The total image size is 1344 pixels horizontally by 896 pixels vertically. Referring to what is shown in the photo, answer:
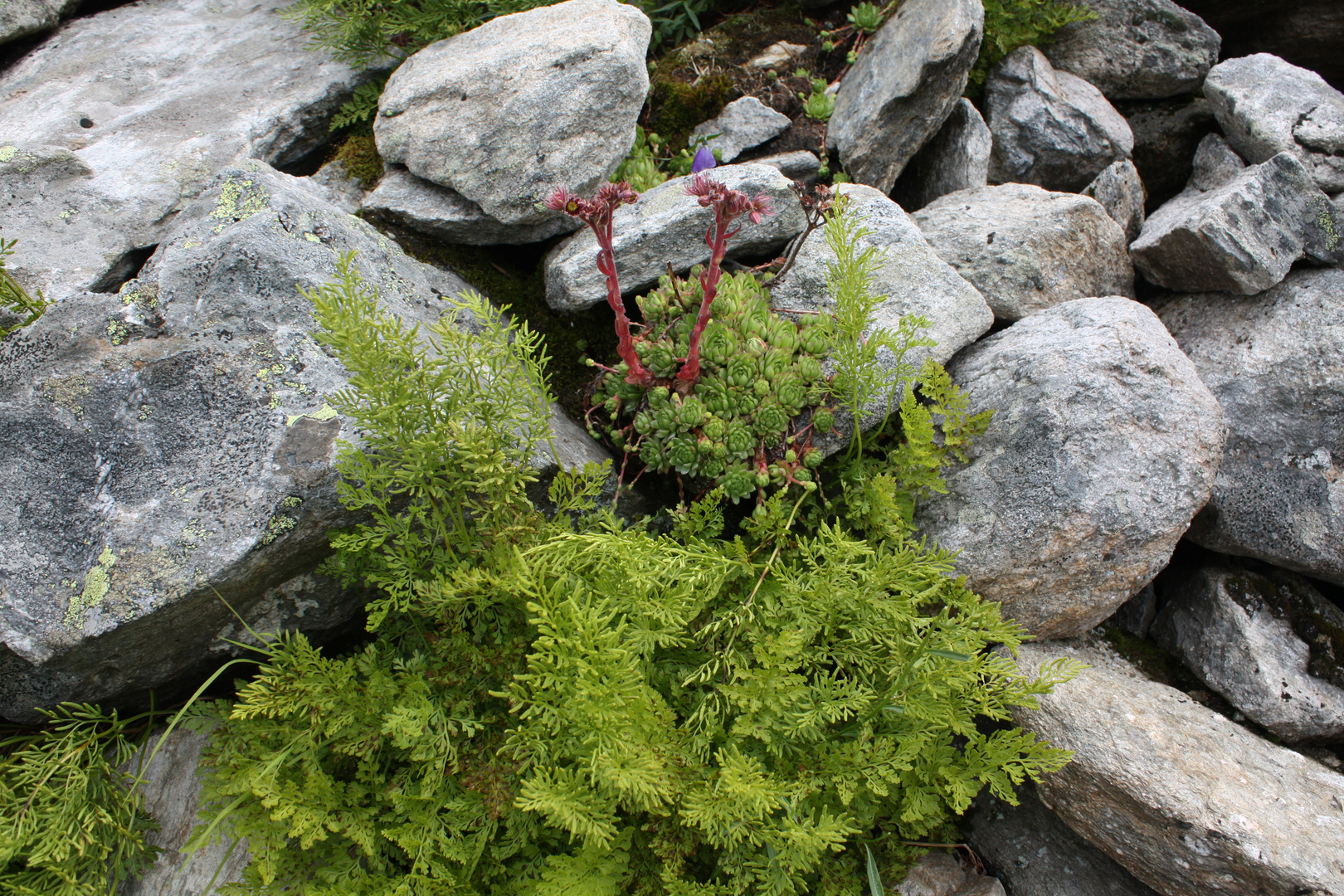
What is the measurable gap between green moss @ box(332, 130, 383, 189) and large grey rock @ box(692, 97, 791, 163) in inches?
83.8

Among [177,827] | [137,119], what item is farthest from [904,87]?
[177,827]

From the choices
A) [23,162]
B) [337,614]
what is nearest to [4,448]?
[337,614]

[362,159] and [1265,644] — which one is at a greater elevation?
[362,159]

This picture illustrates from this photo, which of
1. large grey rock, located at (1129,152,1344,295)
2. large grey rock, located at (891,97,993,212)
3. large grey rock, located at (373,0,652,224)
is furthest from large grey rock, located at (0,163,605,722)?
large grey rock, located at (1129,152,1344,295)

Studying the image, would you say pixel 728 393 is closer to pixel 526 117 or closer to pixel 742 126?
pixel 526 117

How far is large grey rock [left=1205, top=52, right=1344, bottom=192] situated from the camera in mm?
4508

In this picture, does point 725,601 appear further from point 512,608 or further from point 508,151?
point 508,151

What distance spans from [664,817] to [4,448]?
3.12 metres

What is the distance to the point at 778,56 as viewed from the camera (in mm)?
5637

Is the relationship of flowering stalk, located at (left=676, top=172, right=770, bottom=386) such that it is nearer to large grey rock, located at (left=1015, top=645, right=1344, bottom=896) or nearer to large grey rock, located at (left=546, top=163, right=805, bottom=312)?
large grey rock, located at (left=546, top=163, right=805, bottom=312)

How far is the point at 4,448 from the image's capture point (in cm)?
317

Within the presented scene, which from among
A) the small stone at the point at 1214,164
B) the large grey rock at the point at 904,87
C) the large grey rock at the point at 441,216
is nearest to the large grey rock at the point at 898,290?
the large grey rock at the point at 904,87

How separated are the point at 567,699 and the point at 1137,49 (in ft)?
19.2

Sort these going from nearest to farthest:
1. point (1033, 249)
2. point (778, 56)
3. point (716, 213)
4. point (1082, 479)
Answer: point (716, 213), point (1082, 479), point (1033, 249), point (778, 56)
